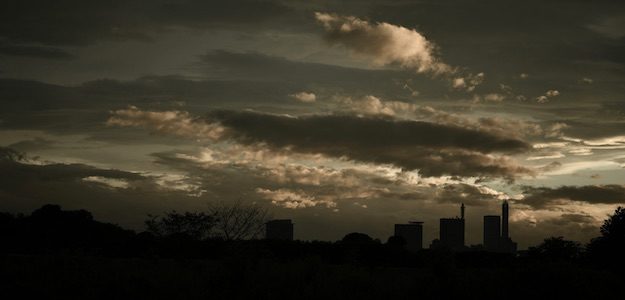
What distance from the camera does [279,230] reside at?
62.0 metres

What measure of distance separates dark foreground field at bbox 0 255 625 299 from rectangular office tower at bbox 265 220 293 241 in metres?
20.8

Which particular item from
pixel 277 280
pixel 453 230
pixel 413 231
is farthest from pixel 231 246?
pixel 453 230

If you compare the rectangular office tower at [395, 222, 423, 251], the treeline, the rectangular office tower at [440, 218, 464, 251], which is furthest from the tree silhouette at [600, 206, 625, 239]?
the rectangular office tower at [440, 218, 464, 251]

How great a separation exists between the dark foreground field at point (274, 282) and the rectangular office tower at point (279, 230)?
818 inches

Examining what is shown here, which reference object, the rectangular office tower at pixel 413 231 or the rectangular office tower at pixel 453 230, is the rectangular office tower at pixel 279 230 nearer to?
the rectangular office tower at pixel 413 231

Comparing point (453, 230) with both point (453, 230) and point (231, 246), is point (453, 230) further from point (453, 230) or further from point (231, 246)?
point (231, 246)

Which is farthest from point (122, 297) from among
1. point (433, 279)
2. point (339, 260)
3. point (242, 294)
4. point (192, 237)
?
point (192, 237)

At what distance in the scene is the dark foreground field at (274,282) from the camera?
25922 millimetres

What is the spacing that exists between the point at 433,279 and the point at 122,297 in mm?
12223

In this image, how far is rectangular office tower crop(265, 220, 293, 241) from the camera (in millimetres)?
54213

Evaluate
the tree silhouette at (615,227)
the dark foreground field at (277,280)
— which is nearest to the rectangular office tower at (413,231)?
the tree silhouette at (615,227)

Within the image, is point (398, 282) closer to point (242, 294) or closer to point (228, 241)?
point (242, 294)

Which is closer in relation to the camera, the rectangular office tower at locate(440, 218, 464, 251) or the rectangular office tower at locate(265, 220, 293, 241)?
the rectangular office tower at locate(265, 220, 293, 241)

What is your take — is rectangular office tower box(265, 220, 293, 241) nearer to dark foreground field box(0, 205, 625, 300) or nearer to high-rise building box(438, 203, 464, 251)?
dark foreground field box(0, 205, 625, 300)
